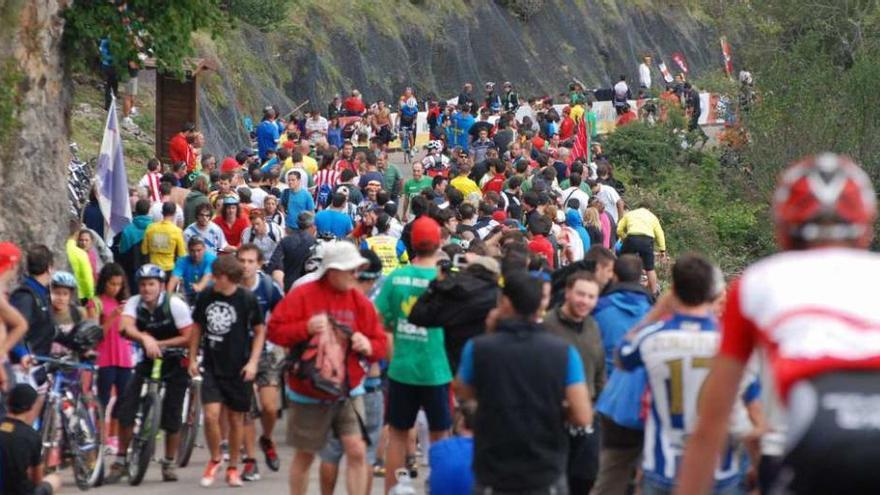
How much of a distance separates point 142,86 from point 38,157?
1731 centimetres

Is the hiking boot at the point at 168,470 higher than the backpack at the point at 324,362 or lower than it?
→ lower

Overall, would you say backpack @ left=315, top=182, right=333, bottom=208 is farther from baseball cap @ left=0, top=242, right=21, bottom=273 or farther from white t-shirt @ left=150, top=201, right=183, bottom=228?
baseball cap @ left=0, top=242, right=21, bottom=273

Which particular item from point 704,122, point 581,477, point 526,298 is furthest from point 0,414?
point 704,122

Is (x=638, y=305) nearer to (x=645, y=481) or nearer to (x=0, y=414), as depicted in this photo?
(x=645, y=481)

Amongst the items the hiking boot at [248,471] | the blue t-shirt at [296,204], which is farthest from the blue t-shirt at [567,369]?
the blue t-shirt at [296,204]

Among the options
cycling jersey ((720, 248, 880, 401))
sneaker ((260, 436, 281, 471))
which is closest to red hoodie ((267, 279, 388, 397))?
sneaker ((260, 436, 281, 471))

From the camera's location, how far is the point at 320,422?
10.5 m

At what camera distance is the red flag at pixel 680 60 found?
236 feet

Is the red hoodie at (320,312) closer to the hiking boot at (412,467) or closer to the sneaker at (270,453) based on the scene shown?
the hiking boot at (412,467)

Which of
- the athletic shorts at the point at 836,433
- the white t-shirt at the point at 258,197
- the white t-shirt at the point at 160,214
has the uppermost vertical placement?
the white t-shirt at the point at 258,197

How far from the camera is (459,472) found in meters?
8.05

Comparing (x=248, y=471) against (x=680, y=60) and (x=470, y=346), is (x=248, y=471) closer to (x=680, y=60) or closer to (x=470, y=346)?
(x=470, y=346)

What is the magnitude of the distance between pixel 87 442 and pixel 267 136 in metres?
20.9

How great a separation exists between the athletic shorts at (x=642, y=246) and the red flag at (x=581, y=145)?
14425mm
